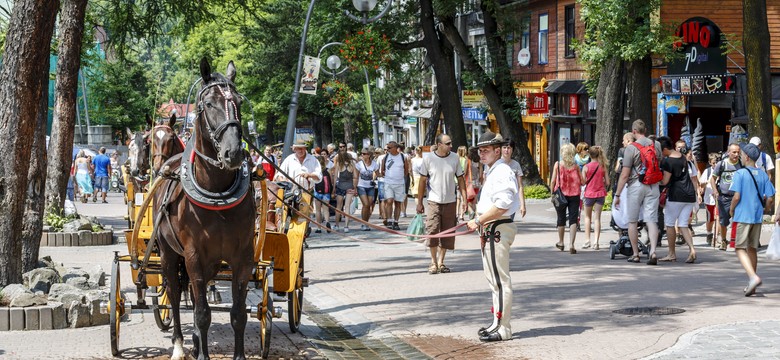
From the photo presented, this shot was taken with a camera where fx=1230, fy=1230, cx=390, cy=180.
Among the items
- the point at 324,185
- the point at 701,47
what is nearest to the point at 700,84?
the point at 701,47

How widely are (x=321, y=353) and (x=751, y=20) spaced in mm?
14820

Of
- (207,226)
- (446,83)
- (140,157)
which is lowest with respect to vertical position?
(207,226)

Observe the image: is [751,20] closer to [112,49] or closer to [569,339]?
[112,49]

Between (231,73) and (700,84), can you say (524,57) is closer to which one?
(700,84)

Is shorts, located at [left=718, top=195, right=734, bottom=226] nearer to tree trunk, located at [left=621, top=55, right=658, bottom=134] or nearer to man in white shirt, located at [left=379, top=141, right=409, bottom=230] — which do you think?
man in white shirt, located at [left=379, top=141, right=409, bottom=230]

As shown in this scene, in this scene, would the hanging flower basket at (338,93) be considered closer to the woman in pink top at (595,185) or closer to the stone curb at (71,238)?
the stone curb at (71,238)

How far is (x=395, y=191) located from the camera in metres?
25.6

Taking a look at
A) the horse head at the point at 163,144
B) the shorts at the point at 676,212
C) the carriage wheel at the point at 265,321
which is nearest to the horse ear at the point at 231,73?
the carriage wheel at the point at 265,321

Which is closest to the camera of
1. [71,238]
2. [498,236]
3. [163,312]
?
[498,236]

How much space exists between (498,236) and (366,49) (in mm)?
22029

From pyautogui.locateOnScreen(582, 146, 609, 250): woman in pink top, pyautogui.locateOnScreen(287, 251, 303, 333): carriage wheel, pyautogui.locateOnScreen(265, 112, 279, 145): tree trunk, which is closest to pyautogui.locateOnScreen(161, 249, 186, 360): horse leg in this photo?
pyautogui.locateOnScreen(287, 251, 303, 333): carriage wheel

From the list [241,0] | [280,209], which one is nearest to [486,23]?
[241,0]

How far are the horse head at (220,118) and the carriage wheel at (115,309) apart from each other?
70.4 inches

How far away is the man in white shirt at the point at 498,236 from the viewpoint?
10.5 meters
